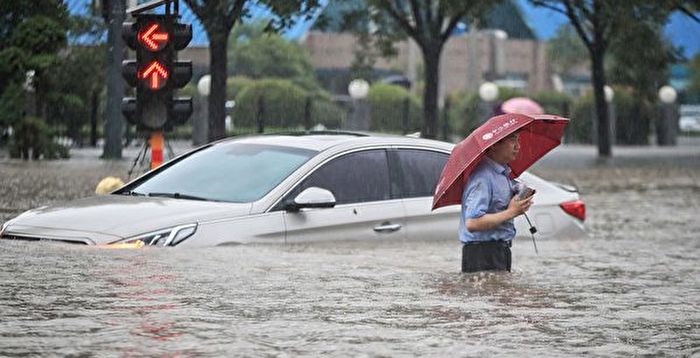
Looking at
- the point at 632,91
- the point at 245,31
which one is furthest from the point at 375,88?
the point at 245,31

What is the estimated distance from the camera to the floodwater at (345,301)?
25.4ft

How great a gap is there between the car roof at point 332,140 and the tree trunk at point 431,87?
78.0 feet

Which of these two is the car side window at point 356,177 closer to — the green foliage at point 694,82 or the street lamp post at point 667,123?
the street lamp post at point 667,123

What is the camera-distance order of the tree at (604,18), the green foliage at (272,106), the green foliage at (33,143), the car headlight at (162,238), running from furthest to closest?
the green foliage at (272,106), the tree at (604,18), the green foliage at (33,143), the car headlight at (162,238)

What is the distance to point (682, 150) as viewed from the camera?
5159 cm

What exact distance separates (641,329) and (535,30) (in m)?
67.9

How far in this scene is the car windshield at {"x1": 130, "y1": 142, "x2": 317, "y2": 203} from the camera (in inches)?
479

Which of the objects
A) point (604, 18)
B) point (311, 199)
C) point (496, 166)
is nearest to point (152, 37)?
point (311, 199)

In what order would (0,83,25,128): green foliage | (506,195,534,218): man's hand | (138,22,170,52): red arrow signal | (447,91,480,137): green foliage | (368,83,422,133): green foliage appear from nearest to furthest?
1. (506,195,534,218): man's hand
2. (138,22,170,52): red arrow signal
3. (0,83,25,128): green foliage
4. (368,83,422,133): green foliage
5. (447,91,480,137): green foliage

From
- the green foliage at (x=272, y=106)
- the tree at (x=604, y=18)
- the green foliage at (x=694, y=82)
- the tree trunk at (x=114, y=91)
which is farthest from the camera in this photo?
the green foliage at (x=694, y=82)

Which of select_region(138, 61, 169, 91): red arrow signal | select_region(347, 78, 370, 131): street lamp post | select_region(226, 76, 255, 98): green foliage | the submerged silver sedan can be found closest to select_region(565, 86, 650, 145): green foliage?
select_region(347, 78, 370, 131): street lamp post

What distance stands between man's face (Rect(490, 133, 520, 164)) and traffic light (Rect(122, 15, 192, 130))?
7767 mm

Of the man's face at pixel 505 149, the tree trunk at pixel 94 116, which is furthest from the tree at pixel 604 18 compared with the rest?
the man's face at pixel 505 149

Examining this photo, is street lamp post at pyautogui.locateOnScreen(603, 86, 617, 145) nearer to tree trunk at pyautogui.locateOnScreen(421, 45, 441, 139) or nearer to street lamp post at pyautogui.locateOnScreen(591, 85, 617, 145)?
street lamp post at pyautogui.locateOnScreen(591, 85, 617, 145)
